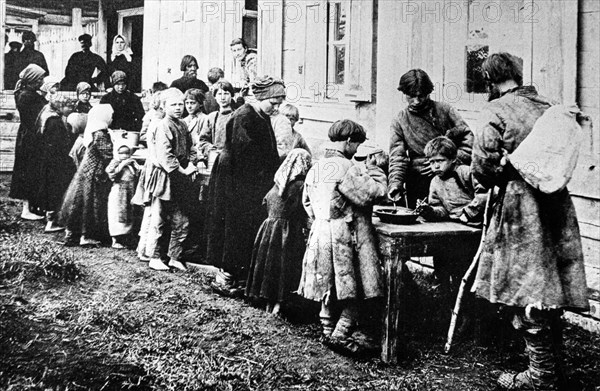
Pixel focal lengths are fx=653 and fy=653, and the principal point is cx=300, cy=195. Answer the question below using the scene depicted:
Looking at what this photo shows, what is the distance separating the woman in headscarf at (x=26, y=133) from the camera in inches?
143

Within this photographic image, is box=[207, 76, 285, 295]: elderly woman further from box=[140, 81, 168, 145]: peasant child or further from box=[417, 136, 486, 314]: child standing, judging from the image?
box=[417, 136, 486, 314]: child standing

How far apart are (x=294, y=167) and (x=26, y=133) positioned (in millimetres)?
1592

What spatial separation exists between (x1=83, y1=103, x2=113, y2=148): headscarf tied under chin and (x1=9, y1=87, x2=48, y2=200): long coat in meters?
0.56

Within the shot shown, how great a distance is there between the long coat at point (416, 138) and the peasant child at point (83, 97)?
6.79 ft

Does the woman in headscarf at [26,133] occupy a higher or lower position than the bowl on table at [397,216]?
higher

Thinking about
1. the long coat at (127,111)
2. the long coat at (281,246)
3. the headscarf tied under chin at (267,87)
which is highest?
the headscarf tied under chin at (267,87)

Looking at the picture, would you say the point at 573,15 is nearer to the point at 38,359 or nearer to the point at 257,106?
the point at 257,106

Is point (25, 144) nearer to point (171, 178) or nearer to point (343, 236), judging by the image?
point (171, 178)

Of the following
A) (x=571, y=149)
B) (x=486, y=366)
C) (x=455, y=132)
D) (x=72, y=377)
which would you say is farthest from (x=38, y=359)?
(x=455, y=132)

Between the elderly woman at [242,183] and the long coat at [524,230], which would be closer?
the long coat at [524,230]

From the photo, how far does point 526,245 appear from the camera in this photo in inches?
119

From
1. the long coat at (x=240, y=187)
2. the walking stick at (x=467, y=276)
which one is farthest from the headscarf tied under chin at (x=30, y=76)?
the walking stick at (x=467, y=276)

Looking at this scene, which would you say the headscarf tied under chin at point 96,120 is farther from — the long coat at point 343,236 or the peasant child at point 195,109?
the long coat at point 343,236

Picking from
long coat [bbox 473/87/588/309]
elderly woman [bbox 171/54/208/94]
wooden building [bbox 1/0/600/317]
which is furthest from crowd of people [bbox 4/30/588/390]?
wooden building [bbox 1/0/600/317]
